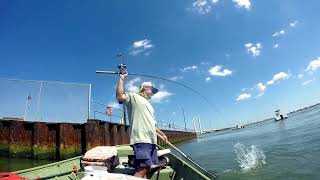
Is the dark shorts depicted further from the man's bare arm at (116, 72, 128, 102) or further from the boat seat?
the boat seat

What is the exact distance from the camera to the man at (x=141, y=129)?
5.60m

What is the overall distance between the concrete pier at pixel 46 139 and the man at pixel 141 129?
11.8m

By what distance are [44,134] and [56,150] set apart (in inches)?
42.5

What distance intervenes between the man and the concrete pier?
11.8 metres

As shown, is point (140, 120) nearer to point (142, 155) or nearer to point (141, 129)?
point (141, 129)

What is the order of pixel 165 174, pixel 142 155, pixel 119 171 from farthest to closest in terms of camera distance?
pixel 165 174
pixel 119 171
pixel 142 155

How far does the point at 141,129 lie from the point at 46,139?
42.3 ft

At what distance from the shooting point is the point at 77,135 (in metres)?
17.3

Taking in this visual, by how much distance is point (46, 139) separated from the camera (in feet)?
56.3

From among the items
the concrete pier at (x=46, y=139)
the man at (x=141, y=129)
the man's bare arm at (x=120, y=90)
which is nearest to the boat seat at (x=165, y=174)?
the man at (x=141, y=129)

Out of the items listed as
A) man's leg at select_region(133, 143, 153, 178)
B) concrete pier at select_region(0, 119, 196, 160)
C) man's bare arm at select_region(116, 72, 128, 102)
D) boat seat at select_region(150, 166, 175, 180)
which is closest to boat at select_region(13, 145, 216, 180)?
boat seat at select_region(150, 166, 175, 180)

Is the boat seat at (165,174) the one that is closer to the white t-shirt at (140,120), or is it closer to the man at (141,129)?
the man at (141,129)

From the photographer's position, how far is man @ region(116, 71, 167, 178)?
5.60 metres

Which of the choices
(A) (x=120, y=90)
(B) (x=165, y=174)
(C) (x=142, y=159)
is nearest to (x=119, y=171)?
(B) (x=165, y=174)
